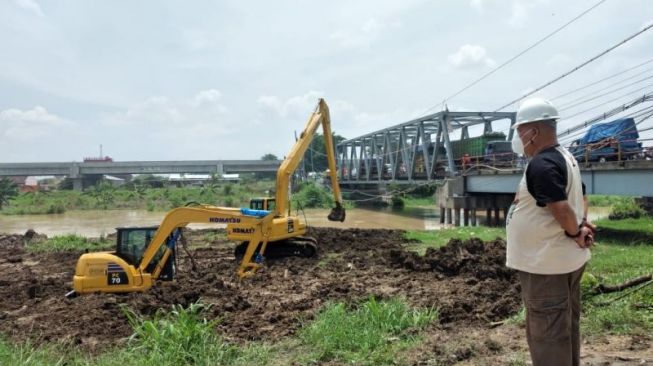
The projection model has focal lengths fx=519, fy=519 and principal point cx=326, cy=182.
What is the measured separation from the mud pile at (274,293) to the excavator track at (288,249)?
298 mm

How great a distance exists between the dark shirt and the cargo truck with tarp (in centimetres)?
1689

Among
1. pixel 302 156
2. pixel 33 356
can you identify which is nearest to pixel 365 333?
pixel 33 356

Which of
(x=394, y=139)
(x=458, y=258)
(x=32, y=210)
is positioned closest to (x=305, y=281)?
(x=458, y=258)

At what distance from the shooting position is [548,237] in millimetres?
3158

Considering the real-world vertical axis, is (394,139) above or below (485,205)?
above

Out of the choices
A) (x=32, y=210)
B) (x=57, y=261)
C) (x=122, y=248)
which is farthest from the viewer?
(x=32, y=210)

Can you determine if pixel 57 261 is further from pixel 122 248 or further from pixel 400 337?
pixel 400 337

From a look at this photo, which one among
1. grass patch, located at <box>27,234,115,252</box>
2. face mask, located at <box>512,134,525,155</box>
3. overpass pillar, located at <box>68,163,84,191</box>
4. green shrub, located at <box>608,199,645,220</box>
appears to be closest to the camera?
face mask, located at <box>512,134,525,155</box>

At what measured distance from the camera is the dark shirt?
300cm

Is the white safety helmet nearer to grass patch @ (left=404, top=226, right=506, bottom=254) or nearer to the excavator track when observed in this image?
the excavator track

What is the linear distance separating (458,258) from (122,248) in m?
7.26

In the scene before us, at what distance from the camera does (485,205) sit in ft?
94.5

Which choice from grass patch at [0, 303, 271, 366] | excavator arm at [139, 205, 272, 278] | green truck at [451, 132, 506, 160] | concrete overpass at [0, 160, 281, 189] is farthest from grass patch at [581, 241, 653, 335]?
concrete overpass at [0, 160, 281, 189]

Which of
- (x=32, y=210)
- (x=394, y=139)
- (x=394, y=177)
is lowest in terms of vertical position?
(x=32, y=210)
